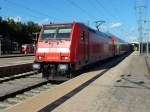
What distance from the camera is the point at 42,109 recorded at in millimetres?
9219

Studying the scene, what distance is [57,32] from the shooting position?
20.2 meters

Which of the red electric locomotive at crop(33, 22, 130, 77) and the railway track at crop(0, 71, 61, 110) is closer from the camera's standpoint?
the railway track at crop(0, 71, 61, 110)

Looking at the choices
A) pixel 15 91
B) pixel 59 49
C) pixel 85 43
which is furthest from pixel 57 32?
pixel 15 91

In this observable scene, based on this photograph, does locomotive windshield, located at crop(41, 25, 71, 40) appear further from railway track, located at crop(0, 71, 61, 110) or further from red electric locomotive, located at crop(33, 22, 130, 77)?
railway track, located at crop(0, 71, 61, 110)

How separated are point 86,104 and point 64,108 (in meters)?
0.86

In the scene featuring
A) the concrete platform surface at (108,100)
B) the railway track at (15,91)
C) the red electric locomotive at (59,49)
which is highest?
the red electric locomotive at (59,49)

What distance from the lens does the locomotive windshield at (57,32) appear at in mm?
19984

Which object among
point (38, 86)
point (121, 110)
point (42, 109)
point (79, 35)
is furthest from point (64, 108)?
point (79, 35)

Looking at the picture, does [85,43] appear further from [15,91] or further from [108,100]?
[108,100]

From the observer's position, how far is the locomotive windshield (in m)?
20.0

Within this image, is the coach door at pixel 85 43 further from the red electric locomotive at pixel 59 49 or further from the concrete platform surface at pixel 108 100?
the concrete platform surface at pixel 108 100

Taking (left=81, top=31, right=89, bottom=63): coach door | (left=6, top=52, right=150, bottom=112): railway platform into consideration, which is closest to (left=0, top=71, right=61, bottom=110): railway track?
(left=6, top=52, right=150, bottom=112): railway platform

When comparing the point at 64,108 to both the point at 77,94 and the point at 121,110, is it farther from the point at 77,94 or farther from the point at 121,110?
the point at 77,94

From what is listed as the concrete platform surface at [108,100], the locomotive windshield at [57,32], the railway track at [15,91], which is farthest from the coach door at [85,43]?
the concrete platform surface at [108,100]
